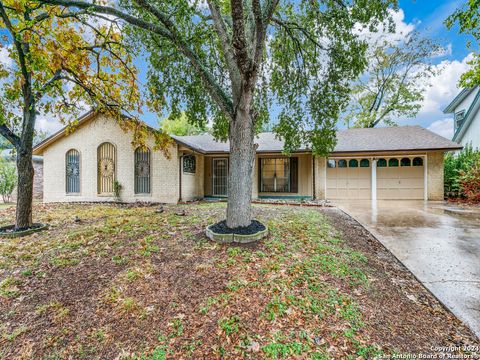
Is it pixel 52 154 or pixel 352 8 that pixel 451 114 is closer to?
Result: pixel 352 8

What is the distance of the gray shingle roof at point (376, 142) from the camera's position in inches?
485

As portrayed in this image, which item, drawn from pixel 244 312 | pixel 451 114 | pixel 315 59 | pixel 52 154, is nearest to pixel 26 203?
pixel 244 312

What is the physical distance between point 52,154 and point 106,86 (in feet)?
23.1

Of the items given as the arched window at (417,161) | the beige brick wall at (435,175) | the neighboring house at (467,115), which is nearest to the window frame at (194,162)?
the arched window at (417,161)

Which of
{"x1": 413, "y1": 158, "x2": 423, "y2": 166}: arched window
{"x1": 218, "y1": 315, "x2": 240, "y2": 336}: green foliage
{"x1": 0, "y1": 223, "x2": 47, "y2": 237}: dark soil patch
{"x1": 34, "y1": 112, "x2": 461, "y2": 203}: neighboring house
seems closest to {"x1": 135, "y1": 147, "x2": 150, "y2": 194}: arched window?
{"x1": 34, "y1": 112, "x2": 461, "y2": 203}: neighboring house

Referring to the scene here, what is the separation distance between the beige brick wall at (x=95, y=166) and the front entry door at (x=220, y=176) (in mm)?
3487

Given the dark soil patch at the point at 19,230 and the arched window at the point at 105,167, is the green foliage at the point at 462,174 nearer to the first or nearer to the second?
the dark soil patch at the point at 19,230

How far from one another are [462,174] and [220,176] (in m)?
12.5

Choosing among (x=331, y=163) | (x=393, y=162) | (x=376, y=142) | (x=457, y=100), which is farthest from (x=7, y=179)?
(x=457, y=100)

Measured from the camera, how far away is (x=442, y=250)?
497 cm

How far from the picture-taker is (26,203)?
21.0 feet

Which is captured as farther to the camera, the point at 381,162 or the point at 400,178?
the point at 381,162

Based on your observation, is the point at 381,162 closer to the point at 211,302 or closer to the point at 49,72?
the point at 211,302

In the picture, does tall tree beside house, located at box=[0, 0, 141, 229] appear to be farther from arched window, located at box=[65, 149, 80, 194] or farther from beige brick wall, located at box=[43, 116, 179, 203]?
arched window, located at box=[65, 149, 80, 194]
